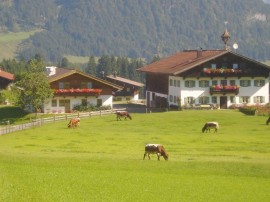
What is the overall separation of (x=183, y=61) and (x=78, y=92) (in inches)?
602

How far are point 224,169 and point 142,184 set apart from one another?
220 inches

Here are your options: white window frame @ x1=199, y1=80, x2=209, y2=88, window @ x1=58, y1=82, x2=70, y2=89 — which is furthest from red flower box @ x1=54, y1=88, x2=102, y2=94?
white window frame @ x1=199, y1=80, x2=209, y2=88

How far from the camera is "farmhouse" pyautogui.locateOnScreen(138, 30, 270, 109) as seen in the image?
75.0 m

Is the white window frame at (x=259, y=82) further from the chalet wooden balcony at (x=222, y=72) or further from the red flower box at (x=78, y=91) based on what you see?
the red flower box at (x=78, y=91)

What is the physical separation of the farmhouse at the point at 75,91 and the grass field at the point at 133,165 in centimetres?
1963

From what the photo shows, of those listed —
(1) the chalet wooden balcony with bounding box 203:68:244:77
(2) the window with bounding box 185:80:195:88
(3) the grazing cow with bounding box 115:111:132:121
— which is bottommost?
(3) the grazing cow with bounding box 115:111:132:121

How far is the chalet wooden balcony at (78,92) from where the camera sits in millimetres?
73625

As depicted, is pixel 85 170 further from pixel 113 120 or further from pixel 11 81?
pixel 11 81

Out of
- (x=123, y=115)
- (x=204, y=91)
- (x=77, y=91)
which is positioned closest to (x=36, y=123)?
(x=123, y=115)

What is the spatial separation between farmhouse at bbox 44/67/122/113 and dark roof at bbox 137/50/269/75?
794cm

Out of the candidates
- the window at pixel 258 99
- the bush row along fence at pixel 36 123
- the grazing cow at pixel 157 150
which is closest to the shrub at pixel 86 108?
the bush row along fence at pixel 36 123

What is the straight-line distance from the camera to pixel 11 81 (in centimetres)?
9100

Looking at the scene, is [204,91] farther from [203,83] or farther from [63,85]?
[63,85]

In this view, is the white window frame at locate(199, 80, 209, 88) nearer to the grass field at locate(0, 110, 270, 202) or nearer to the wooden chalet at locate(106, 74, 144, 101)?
the grass field at locate(0, 110, 270, 202)
